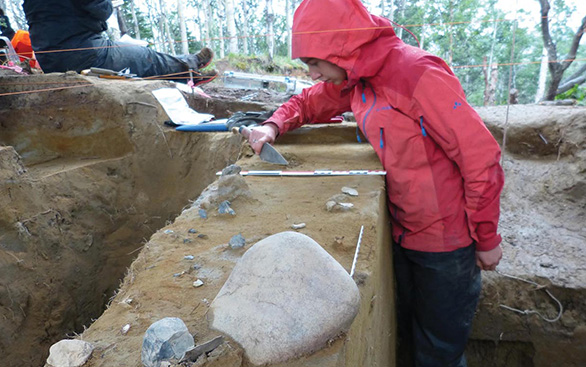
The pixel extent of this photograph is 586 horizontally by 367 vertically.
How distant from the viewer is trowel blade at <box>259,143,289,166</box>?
2.20m

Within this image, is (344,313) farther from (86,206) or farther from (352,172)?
(86,206)

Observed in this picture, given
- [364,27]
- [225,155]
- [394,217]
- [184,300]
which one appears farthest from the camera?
[225,155]

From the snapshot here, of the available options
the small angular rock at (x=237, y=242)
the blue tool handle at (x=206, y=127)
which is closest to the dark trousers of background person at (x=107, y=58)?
the blue tool handle at (x=206, y=127)

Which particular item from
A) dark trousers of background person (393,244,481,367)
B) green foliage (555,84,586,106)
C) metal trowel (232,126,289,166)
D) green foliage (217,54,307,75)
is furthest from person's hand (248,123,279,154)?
green foliage (217,54,307,75)

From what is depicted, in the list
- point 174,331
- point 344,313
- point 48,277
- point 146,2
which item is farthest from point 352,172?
point 146,2

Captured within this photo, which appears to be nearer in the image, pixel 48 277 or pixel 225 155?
pixel 48 277

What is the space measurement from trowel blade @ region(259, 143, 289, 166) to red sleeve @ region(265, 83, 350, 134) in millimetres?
212

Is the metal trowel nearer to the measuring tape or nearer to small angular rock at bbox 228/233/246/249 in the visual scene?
the measuring tape

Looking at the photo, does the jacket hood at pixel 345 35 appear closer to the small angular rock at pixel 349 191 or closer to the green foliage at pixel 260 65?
the small angular rock at pixel 349 191

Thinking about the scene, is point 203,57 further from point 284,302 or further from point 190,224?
point 284,302

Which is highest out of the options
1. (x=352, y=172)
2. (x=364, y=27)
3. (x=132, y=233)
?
(x=364, y=27)

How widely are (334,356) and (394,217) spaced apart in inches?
44.6

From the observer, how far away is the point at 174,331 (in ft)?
2.83

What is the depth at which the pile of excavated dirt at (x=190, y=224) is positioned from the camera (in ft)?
3.94
